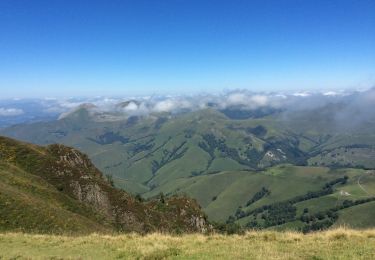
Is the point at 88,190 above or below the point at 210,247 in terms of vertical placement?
below

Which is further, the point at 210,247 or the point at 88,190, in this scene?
the point at 88,190

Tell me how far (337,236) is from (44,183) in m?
54.7

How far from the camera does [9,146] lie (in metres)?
78.7

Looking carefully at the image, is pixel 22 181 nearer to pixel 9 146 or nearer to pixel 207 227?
pixel 9 146

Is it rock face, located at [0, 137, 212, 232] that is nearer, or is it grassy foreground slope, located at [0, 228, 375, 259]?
grassy foreground slope, located at [0, 228, 375, 259]

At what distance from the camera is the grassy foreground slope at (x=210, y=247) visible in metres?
20.8

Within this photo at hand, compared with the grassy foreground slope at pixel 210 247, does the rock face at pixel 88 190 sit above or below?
below

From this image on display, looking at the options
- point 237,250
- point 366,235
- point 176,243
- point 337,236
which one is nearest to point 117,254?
point 176,243

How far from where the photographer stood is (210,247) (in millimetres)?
23828

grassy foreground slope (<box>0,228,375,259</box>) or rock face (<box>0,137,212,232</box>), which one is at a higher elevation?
grassy foreground slope (<box>0,228,375,259</box>)

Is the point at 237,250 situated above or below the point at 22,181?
above

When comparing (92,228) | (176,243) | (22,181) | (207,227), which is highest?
(176,243)

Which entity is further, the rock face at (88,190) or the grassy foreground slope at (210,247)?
the rock face at (88,190)

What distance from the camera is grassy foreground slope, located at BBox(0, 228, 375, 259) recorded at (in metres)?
20.8
